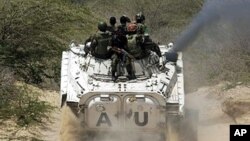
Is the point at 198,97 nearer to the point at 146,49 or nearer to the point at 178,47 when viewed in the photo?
the point at 178,47

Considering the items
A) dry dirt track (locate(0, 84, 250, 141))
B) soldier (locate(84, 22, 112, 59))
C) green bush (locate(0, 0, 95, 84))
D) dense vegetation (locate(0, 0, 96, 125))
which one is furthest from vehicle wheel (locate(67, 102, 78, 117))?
green bush (locate(0, 0, 95, 84))

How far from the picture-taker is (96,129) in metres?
12.0

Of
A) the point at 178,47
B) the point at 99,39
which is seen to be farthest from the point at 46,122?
the point at 178,47

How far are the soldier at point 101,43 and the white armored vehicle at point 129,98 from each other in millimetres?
155

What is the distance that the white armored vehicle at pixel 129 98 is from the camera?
39.0ft

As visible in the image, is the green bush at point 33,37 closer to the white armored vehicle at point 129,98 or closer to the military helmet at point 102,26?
the white armored vehicle at point 129,98

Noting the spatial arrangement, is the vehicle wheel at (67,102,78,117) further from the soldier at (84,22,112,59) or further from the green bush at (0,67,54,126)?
the green bush at (0,67,54,126)

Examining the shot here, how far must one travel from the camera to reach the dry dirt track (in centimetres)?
1339

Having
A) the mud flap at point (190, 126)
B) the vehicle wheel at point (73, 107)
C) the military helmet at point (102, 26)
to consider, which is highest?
the military helmet at point (102, 26)

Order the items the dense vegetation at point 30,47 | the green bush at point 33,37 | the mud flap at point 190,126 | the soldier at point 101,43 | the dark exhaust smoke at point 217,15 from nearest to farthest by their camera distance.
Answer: the mud flap at point 190,126 < the soldier at point 101,43 < the dense vegetation at point 30,47 < the dark exhaust smoke at point 217,15 < the green bush at point 33,37

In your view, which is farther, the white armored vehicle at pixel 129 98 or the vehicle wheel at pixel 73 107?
the vehicle wheel at pixel 73 107

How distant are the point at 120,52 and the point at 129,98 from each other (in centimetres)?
160

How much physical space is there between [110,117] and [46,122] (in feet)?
9.87

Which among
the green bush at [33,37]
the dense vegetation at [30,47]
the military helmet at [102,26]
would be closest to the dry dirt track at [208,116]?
the dense vegetation at [30,47]
